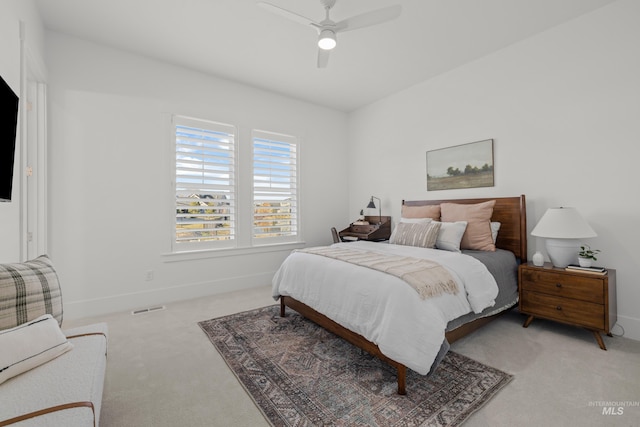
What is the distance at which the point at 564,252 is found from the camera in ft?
8.73

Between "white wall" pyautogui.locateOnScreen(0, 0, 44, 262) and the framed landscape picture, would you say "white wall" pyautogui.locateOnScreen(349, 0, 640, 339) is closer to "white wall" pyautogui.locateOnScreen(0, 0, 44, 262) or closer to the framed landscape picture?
the framed landscape picture

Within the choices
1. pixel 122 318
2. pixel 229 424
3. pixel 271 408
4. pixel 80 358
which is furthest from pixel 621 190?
pixel 122 318

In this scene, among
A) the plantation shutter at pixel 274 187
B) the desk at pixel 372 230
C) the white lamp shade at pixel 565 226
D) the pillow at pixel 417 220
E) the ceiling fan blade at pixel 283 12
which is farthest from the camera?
the desk at pixel 372 230

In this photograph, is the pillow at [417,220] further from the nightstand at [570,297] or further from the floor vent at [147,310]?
the floor vent at [147,310]

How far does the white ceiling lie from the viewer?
262 cm

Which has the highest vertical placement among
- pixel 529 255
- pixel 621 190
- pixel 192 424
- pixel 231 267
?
pixel 621 190

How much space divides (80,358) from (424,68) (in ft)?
14.1

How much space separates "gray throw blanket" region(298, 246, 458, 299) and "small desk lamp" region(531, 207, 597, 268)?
1191 millimetres

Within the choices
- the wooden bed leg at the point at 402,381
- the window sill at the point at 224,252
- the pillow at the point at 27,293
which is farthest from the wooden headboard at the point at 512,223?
the pillow at the point at 27,293

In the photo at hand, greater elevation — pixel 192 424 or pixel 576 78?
pixel 576 78

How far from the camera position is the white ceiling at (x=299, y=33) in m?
2.62

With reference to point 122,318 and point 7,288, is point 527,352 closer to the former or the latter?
point 7,288

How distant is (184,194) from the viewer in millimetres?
3740

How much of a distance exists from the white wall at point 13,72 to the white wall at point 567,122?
13.9 ft
